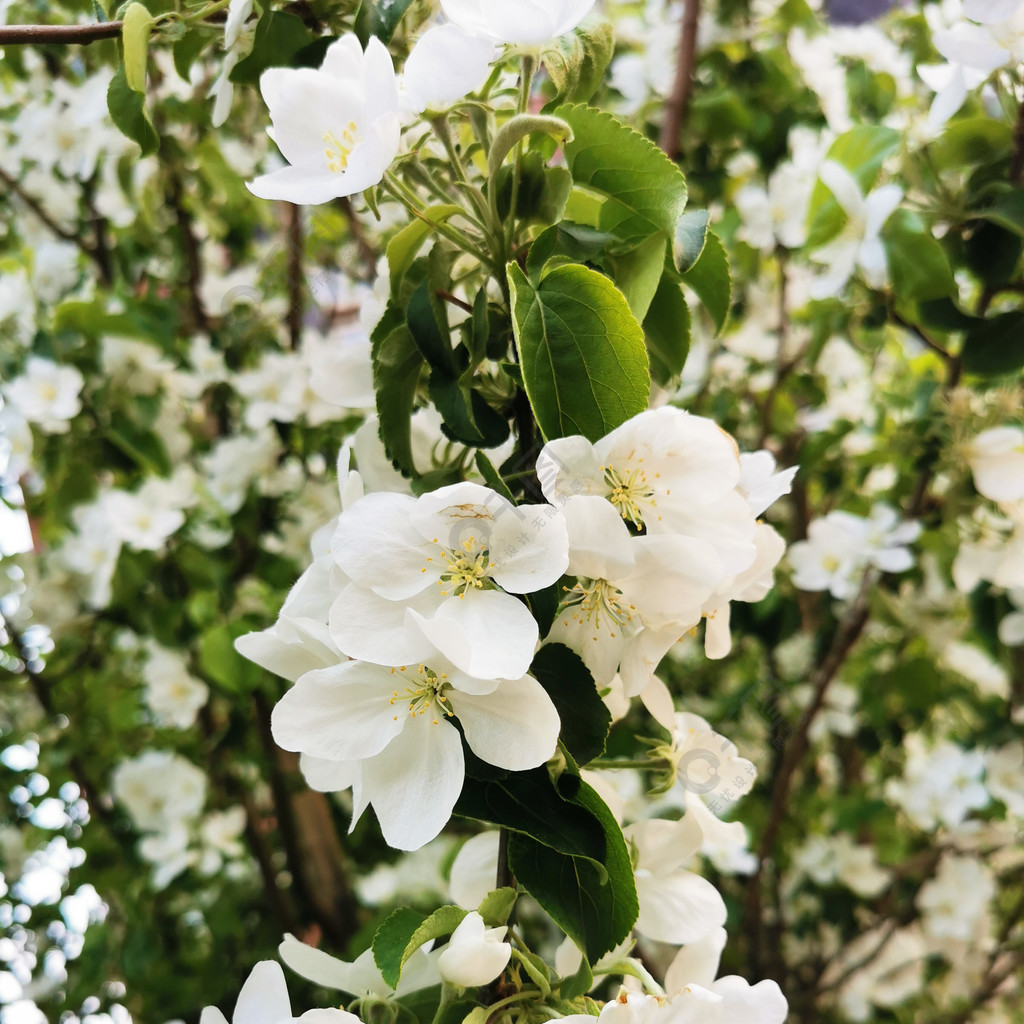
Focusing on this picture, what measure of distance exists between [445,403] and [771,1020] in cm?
34

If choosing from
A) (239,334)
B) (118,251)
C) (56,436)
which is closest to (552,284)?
(56,436)

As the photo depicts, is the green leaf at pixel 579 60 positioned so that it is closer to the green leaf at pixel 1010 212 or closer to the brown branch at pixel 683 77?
the green leaf at pixel 1010 212

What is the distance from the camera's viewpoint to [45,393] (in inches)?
46.3

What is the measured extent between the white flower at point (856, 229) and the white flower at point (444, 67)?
52 cm

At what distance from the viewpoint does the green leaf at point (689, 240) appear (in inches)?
19.7

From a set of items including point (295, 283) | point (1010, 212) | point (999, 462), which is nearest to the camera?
point (1010, 212)

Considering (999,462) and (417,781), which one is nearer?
(417,781)

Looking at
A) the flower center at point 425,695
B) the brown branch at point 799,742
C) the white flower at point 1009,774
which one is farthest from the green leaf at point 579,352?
the white flower at point 1009,774

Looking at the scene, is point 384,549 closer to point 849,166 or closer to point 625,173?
point 625,173

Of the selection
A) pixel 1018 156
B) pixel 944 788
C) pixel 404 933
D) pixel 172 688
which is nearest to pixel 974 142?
pixel 1018 156

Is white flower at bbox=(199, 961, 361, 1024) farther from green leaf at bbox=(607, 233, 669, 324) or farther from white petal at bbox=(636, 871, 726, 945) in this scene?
green leaf at bbox=(607, 233, 669, 324)

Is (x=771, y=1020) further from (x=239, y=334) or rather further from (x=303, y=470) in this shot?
(x=239, y=334)

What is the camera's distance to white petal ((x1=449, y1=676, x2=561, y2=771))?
0.43 metres

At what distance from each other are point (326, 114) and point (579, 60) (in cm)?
15
